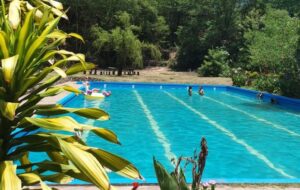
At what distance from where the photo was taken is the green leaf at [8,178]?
7.21 feet

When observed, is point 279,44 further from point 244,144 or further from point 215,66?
point 215,66

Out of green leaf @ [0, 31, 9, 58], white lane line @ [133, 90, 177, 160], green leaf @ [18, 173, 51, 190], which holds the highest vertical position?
green leaf @ [0, 31, 9, 58]

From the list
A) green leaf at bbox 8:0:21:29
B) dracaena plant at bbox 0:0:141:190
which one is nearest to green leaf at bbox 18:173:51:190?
dracaena plant at bbox 0:0:141:190

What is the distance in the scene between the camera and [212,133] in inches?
526

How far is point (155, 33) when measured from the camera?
1754 inches

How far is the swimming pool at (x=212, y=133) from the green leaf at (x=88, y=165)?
4.09 metres

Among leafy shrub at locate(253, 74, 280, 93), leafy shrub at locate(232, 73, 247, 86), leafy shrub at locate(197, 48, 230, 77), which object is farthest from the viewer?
leafy shrub at locate(197, 48, 230, 77)

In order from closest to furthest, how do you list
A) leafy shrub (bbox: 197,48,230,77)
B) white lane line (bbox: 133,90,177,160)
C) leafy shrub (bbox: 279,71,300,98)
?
white lane line (bbox: 133,90,177,160), leafy shrub (bbox: 279,71,300,98), leafy shrub (bbox: 197,48,230,77)

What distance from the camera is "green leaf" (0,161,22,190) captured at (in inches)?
86.5

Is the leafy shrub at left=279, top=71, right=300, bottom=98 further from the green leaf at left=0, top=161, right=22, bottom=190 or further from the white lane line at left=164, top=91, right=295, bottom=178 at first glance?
the green leaf at left=0, top=161, right=22, bottom=190

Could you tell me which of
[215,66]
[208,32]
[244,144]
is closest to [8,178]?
[244,144]

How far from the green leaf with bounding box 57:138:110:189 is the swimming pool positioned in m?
4.09

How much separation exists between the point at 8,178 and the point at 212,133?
37.5 feet

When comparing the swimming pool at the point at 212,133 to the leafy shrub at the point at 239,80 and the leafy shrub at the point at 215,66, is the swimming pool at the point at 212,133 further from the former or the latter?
the leafy shrub at the point at 215,66
